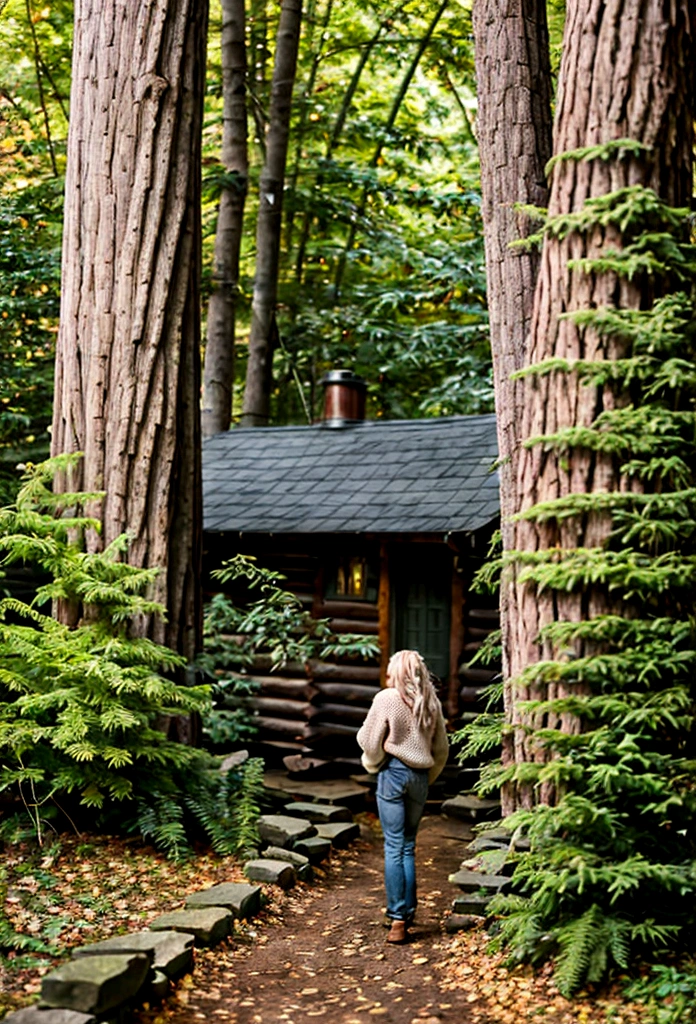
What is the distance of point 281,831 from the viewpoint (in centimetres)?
870

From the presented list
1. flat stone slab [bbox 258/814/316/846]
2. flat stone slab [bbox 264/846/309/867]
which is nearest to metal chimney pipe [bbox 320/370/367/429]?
flat stone slab [bbox 258/814/316/846]

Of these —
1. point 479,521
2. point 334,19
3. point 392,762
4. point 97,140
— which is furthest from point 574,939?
point 334,19

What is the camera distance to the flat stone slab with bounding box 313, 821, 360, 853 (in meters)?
9.36

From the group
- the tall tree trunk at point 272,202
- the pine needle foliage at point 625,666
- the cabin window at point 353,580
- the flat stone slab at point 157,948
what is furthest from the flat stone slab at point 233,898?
the tall tree trunk at point 272,202

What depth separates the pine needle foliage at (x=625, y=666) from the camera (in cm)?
558

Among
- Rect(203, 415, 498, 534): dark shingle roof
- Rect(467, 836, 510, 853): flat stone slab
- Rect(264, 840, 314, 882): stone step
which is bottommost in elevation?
Rect(264, 840, 314, 882): stone step

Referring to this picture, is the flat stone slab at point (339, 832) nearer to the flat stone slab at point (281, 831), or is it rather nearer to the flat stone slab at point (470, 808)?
the flat stone slab at point (281, 831)

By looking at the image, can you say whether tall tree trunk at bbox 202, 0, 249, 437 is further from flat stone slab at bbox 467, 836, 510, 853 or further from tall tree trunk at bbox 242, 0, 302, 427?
flat stone slab at bbox 467, 836, 510, 853

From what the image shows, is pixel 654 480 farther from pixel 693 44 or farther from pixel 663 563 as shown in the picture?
pixel 693 44

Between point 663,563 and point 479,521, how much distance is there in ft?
17.0

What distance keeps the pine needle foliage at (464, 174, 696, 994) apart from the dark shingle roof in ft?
16.3

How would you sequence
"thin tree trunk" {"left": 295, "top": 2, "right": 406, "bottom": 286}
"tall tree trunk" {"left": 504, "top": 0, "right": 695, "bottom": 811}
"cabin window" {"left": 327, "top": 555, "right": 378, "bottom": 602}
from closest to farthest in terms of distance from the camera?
"tall tree trunk" {"left": 504, "top": 0, "right": 695, "bottom": 811}, "cabin window" {"left": 327, "top": 555, "right": 378, "bottom": 602}, "thin tree trunk" {"left": 295, "top": 2, "right": 406, "bottom": 286}

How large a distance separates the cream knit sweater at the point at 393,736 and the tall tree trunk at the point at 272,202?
11.2m

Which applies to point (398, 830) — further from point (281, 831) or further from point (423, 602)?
point (423, 602)
